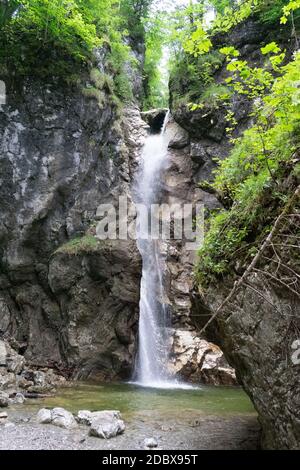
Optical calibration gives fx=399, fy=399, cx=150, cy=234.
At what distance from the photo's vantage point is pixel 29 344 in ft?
45.3

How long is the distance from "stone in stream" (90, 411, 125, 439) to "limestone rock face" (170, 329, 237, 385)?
6.60m

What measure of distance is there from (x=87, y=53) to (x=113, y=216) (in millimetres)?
6902

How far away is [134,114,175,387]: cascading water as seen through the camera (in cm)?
1420

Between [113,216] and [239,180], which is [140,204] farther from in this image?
[239,180]

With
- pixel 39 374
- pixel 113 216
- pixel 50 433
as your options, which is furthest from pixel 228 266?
pixel 113 216

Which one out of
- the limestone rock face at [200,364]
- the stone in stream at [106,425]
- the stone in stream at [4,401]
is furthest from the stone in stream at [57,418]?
the limestone rock face at [200,364]

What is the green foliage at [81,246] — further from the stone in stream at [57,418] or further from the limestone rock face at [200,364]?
the stone in stream at [57,418]

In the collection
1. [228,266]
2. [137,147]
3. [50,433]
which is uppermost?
[137,147]

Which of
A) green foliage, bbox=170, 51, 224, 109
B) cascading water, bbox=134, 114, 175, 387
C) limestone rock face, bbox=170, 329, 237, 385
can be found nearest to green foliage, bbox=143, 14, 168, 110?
green foliage, bbox=170, 51, 224, 109

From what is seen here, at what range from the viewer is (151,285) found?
15.7 m

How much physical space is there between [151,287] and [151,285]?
0.27 ft

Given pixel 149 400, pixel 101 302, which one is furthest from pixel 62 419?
pixel 101 302

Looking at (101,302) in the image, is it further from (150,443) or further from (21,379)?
(150,443)

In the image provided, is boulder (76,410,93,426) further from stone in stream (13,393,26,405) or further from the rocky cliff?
the rocky cliff
